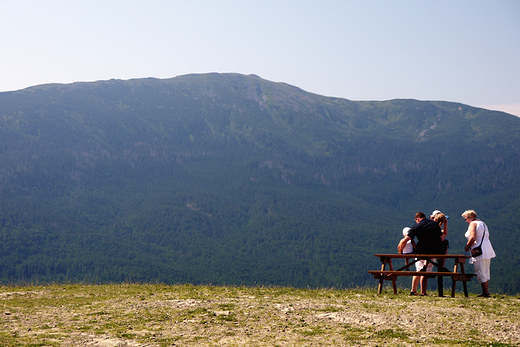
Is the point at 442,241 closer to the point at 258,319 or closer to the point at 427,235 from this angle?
the point at 427,235

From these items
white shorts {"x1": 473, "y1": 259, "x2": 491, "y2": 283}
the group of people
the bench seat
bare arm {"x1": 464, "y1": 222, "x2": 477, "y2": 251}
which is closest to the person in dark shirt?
the group of people

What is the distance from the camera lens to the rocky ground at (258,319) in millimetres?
11023

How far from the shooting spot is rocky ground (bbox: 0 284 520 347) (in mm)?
11023

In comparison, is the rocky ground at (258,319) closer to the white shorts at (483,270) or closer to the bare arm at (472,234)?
the white shorts at (483,270)

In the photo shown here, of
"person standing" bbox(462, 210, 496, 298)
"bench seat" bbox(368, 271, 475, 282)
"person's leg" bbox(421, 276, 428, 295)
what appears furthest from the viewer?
"person's leg" bbox(421, 276, 428, 295)

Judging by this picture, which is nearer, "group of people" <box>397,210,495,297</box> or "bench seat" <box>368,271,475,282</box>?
"bench seat" <box>368,271,475,282</box>

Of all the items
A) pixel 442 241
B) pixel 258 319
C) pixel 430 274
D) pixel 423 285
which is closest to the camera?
pixel 258 319

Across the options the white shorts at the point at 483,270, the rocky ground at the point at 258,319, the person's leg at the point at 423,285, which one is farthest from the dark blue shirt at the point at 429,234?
the rocky ground at the point at 258,319

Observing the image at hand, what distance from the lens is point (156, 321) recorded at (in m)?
13.1

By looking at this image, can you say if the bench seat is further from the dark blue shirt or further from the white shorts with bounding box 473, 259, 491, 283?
the dark blue shirt

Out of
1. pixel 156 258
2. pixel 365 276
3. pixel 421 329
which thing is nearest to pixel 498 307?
pixel 421 329

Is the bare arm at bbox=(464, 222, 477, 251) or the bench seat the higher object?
the bare arm at bbox=(464, 222, 477, 251)

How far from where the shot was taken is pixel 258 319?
13.1 metres

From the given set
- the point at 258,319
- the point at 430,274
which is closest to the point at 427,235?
the point at 430,274
